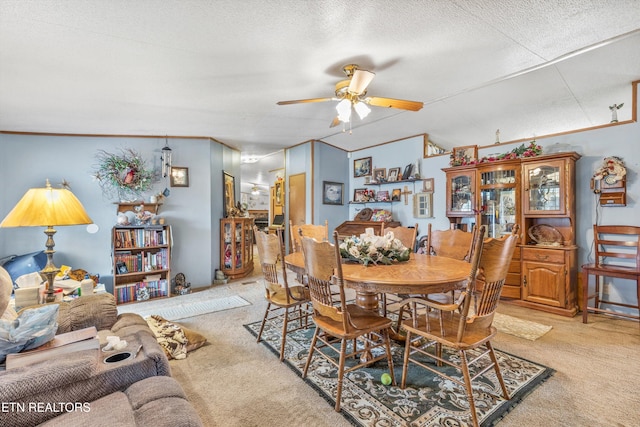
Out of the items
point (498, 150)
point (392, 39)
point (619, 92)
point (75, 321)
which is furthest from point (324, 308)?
point (619, 92)

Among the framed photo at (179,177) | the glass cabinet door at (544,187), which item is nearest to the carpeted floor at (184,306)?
the framed photo at (179,177)

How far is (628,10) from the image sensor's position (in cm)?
195

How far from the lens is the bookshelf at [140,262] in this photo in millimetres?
4043

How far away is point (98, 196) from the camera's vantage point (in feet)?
14.0

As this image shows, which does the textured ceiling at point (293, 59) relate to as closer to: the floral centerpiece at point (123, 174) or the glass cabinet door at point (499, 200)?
the floral centerpiece at point (123, 174)

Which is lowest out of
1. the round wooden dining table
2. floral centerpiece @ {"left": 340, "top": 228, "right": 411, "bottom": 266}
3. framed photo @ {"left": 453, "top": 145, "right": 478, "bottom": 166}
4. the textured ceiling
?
the round wooden dining table

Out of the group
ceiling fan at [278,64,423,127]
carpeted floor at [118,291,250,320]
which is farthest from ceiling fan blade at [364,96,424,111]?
carpeted floor at [118,291,250,320]

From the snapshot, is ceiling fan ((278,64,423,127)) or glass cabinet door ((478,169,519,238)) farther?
glass cabinet door ((478,169,519,238))

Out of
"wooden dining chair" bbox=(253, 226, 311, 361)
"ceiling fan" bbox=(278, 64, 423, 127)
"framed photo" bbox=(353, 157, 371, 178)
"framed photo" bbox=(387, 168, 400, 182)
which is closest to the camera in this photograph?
"wooden dining chair" bbox=(253, 226, 311, 361)

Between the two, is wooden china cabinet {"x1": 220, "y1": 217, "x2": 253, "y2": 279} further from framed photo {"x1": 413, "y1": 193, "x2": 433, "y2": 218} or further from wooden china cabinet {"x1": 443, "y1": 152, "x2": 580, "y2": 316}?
wooden china cabinet {"x1": 443, "y1": 152, "x2": 580, "y2": 316}

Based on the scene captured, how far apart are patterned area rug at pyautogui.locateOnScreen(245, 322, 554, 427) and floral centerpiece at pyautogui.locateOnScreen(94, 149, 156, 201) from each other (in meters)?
3.49

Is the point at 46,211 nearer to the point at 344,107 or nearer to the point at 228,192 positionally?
the point at 344,107

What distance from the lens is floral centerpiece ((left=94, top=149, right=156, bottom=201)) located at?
422cm

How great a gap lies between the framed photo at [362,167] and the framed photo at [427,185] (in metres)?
1.18
